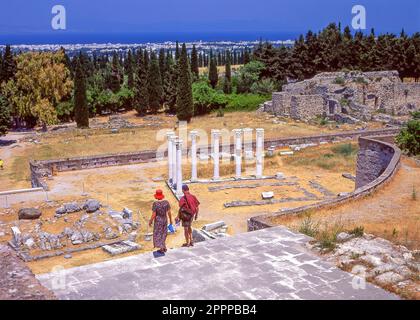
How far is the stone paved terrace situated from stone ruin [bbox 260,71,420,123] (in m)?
31.0

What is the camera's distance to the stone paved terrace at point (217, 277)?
795cm

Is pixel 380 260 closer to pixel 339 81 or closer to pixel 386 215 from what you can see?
pixel 386 215

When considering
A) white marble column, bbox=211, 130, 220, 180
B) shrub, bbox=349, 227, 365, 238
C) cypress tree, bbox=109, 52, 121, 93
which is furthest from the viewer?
cypress tree, bbox=109, 52, 121, 93

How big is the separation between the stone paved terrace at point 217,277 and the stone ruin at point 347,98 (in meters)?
31.0

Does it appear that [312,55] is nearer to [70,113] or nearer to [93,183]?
[70,113]

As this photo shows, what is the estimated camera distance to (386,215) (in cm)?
1323

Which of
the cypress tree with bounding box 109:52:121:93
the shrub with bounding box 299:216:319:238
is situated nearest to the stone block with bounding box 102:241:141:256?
the shrub with bounding box 299:216:319:238

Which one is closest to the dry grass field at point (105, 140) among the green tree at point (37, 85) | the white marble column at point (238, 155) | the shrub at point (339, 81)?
the green tree at point (37, 85)

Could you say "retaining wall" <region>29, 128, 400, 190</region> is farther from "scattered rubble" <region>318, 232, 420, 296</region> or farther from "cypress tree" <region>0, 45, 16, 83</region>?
"cypress tree" <region>0, 45, 16, 83</region>

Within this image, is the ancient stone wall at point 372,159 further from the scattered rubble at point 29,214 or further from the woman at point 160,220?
the scattered rubble at point 29,214

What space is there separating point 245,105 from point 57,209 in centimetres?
3263

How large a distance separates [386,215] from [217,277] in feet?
21.5

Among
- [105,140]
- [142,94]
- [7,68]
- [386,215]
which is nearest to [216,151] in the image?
[105,140]

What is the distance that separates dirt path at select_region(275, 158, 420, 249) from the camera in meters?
11.6
